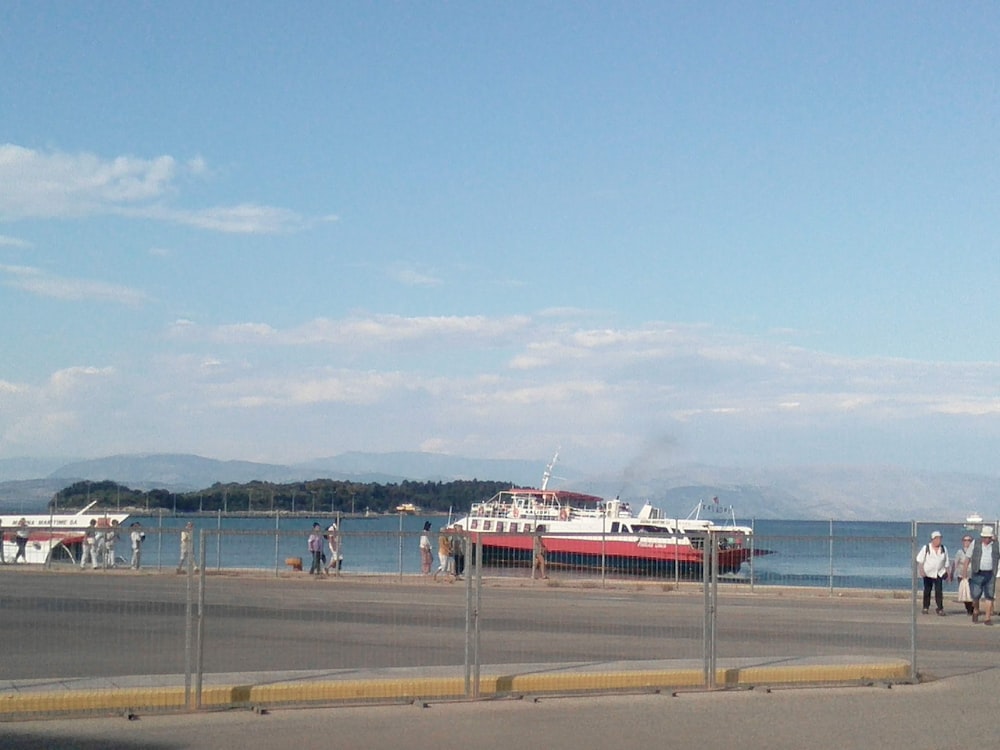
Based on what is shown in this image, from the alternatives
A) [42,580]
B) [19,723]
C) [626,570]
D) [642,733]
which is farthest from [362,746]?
[626,570]

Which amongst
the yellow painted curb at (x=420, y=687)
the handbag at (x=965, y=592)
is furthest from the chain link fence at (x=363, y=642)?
the handbag at (x=965, y=592)

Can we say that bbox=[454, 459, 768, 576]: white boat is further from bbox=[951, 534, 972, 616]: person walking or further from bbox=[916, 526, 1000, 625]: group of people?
bbox=[951, 534, 972, 616]: person walking

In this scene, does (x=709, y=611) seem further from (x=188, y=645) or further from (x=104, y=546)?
(x=104, y=546)

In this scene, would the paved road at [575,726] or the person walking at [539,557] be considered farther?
the person walking at [539,557]

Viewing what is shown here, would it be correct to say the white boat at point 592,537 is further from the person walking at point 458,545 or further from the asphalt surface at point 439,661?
the asphalt surface at point 439,661

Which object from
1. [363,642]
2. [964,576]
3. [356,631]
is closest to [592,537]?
[964,576]

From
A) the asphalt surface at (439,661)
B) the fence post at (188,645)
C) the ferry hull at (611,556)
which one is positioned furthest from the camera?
the ferry hull at (611,556)

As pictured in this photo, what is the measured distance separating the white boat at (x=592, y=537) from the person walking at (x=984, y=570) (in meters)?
4.87

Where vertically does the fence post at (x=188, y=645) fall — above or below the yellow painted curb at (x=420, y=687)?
above

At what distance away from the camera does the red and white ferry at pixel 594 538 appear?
16.3 m

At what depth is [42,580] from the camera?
12.8 metres

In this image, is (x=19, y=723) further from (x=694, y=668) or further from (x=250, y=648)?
(x=694, y=668)

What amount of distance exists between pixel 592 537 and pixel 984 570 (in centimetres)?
830

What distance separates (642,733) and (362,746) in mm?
2543
